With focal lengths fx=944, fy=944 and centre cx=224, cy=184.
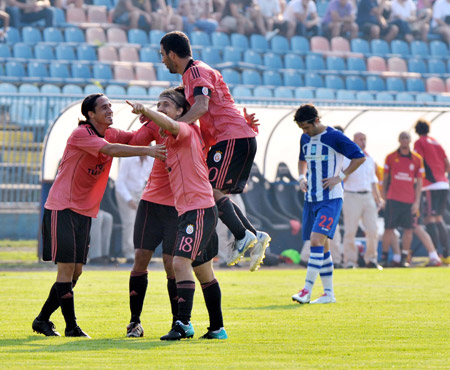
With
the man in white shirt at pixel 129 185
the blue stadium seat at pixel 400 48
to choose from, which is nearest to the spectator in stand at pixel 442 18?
the blue stadium seat at pixel 400 48

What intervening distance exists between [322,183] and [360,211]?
6088 mm

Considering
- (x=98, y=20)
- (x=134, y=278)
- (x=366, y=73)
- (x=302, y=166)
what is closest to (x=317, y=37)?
(x=366, y=73)

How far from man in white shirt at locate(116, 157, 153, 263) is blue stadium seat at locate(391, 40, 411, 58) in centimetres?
1700

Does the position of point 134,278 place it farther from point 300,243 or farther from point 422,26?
point 422,26

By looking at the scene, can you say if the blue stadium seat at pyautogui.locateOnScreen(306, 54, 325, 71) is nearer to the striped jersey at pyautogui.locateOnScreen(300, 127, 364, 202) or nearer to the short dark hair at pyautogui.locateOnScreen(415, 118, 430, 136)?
the short dark hair at pyautogui.locateOnScreen(415, 118, 430, 136)

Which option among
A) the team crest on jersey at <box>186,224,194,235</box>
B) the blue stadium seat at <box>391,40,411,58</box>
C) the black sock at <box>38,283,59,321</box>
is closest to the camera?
the team crest on jersey at <box>186,224,194,235</box>

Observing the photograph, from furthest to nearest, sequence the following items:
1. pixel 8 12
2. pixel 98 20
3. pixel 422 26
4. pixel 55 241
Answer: pixel 422 26 < pixel 98 20 < pixel 8 12 < pixel 55 241

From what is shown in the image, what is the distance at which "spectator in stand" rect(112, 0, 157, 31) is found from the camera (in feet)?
91.2

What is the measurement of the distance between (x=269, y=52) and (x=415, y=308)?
2006 centimetres

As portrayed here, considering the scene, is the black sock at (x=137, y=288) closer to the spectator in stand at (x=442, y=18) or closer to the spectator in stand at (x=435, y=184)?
the spectator in stand at (x=435, y=184)

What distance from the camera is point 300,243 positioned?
19.0 metres

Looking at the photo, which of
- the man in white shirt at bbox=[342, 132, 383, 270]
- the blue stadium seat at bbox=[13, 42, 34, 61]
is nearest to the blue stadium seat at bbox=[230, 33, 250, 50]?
the blue stadium seat at bbox=[13, 42, 34, 61]

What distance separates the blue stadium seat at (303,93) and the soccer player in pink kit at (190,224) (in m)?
19.1

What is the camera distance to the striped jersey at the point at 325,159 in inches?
428
